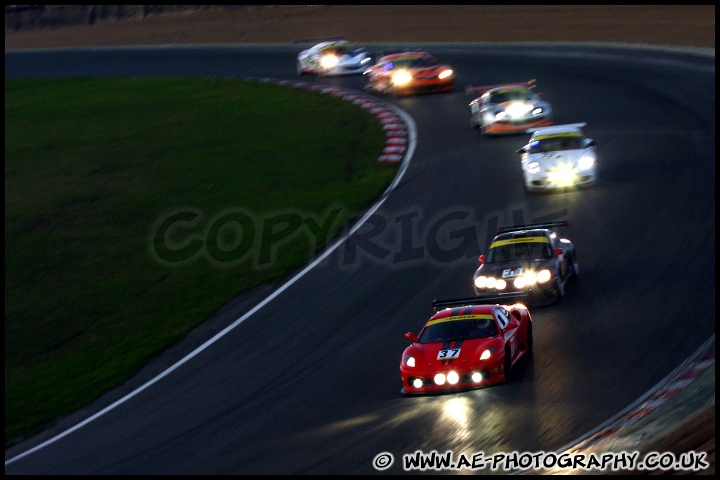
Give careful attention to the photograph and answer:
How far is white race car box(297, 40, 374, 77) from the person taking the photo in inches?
1582

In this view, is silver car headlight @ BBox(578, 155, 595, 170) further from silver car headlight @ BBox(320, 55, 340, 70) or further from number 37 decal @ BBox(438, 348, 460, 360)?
silver car headlight @ BBox(320, 55, 340, 70)

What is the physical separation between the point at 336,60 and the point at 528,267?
25.2 meters

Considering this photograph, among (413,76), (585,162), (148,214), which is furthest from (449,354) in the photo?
(413,76)

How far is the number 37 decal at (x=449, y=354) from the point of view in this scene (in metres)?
13.4

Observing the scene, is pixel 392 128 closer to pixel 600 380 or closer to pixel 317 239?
pixel 317 239

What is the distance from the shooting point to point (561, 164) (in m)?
22.6

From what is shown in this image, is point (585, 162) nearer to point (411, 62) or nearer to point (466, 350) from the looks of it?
point (466, 350)

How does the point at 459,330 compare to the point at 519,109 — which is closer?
the point at 459,330

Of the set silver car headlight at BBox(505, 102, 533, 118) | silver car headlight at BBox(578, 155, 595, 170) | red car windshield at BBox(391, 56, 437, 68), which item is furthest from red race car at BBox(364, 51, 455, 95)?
silver car headlight at BBox(578, 155, 595, 170)

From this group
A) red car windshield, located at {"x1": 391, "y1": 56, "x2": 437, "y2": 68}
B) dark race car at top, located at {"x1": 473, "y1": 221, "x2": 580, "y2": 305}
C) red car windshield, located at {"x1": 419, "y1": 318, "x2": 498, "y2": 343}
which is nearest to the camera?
red car windshield, located at {"x1": 419, "y1": 318, "x2": 498, "y2": 343}

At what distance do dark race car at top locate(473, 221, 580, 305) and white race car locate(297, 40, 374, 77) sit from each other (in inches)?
919

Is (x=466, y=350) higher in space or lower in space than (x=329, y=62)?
higher

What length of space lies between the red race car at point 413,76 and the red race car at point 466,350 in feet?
68.8

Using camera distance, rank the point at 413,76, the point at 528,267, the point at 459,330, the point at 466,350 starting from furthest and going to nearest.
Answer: the point at 413,76, the point at 528,267, the point at 459,330, the point at 466,350
